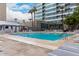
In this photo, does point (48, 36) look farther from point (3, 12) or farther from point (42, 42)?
point (3, 12)

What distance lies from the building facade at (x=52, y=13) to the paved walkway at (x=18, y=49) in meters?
0.61

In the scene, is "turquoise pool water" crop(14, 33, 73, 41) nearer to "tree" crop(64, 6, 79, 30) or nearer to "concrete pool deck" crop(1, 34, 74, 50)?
"concrete pool deck" crop(1, 34, 74, 50)

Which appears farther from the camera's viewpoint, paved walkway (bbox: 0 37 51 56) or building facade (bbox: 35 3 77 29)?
building facade (bbox: 35 3 77 29)

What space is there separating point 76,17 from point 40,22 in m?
0.88

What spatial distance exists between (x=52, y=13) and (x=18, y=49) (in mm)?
1218

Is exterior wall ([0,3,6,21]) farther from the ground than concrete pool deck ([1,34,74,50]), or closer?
farther from the ground

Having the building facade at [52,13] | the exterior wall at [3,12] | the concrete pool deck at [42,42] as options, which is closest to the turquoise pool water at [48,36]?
the concrete pool deck at [42,42]

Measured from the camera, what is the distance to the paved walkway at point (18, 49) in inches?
173

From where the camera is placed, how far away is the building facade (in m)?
4.51

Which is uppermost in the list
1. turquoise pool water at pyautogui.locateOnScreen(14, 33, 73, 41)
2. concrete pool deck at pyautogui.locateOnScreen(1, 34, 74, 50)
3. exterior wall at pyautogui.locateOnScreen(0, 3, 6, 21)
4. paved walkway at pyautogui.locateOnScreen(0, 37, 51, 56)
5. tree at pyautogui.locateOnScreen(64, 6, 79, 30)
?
exterior wall at pyautogui.locateOnScreen(0, 3, 6, 21)

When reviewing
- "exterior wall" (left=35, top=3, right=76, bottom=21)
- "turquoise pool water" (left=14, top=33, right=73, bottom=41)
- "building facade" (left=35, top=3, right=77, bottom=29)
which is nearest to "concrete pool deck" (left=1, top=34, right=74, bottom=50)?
"turquoise pool water" (left=14, top=33, right=73, bottom=41)

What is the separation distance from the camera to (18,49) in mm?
4449

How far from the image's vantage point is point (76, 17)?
14.8ft

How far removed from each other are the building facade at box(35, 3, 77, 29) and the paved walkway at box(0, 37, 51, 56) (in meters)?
0.61
